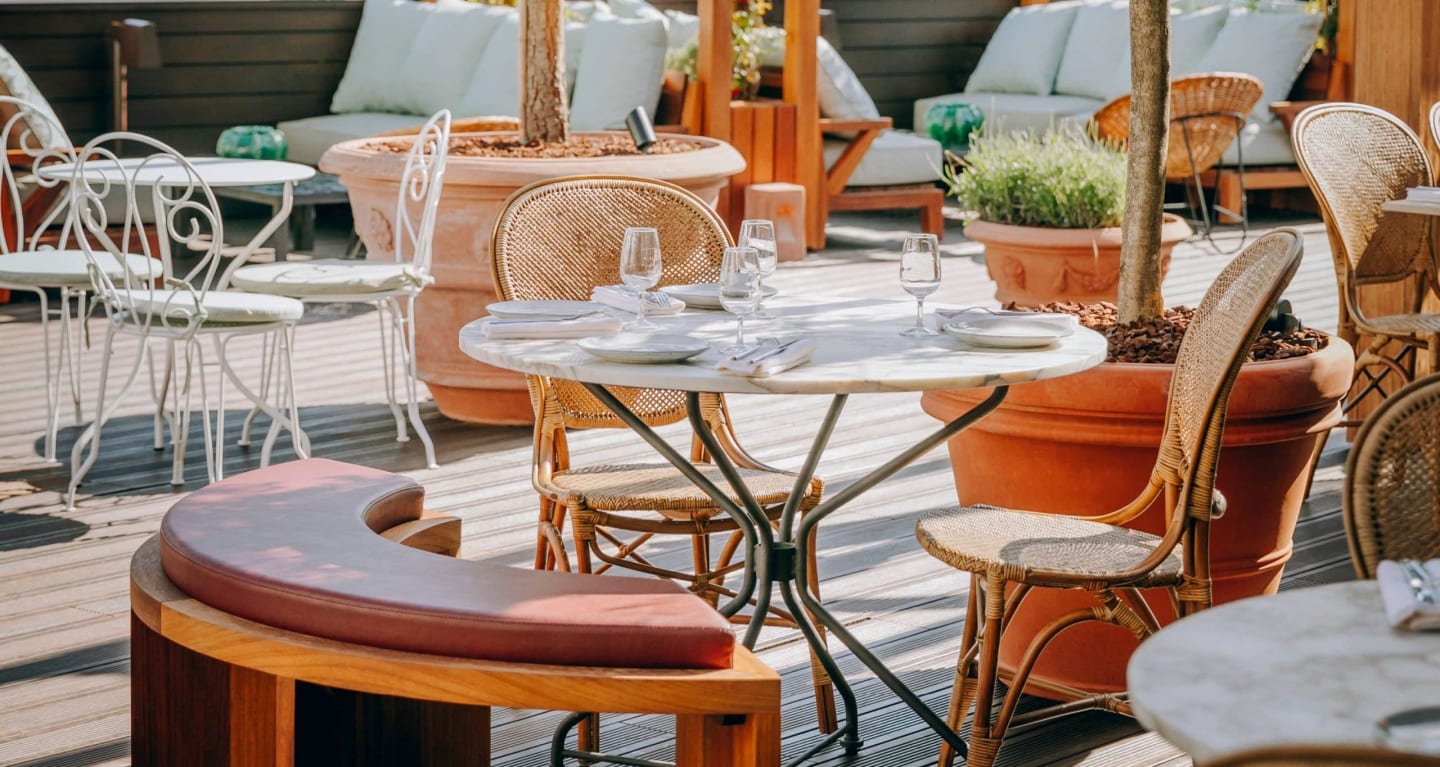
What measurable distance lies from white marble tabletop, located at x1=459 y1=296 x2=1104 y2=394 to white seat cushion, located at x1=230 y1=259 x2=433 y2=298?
184 cm

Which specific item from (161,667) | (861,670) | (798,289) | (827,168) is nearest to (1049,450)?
(861,670)

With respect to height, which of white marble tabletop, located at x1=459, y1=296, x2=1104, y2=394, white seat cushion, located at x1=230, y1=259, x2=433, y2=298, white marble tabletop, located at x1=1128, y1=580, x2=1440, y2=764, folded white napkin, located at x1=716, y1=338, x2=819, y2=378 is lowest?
white seat cushion, located at x1=230, y1=259, x2=433, y2=298

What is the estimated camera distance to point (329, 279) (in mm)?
4301

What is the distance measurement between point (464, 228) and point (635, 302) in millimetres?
2264

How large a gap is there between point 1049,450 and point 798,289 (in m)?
4.21

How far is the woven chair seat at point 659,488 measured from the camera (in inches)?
103

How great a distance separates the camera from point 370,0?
9156 mm

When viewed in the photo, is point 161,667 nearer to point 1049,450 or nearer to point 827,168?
point 1049,450

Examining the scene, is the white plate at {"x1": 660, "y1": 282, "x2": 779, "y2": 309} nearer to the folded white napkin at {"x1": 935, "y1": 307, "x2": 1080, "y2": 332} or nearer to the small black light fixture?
the folded white napkin at {"x1": 935, "y1": 307, "x2": 1080, "y2": 332}

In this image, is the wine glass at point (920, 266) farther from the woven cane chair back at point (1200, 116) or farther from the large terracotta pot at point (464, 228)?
the woven cane chair back at point (1200, 116)

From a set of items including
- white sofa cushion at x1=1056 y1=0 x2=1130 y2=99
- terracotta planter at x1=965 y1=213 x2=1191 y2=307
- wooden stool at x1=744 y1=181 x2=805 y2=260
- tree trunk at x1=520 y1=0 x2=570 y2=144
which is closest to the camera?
tree trunk at x1=520 y1=0 x2=570 y2=144

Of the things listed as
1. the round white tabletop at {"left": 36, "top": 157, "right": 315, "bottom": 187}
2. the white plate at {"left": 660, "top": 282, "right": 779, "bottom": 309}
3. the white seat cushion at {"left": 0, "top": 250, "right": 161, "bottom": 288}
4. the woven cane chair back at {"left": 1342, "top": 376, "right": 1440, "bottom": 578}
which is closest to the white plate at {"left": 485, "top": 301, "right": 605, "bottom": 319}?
the white plate at {"left": 660, "top": 282, "right": 779, "bottom": 309}

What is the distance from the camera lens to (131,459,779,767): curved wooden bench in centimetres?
196

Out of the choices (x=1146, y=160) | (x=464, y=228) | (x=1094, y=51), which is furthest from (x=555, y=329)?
(x=1094, y=51)
